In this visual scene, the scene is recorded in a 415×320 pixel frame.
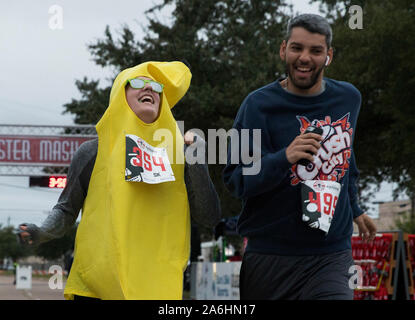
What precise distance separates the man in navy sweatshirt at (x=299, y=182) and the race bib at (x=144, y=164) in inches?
16.5

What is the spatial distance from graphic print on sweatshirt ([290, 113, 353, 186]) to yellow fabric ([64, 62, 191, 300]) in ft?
2.45

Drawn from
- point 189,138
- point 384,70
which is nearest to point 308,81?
point 189,138

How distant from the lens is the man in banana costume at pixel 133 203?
12.9 feet

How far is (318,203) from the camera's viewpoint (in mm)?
3537

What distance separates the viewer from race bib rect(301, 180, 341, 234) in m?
3.54

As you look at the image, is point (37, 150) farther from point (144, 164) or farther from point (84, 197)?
point (144, 164)

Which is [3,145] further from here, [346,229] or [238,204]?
[346,229]

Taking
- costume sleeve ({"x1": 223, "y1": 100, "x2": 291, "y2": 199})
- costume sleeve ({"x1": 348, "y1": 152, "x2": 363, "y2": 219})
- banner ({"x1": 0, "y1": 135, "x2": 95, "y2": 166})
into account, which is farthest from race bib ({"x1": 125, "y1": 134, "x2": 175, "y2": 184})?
banner ({"x1": 0, "y1": 135, "x2": 95, "y2": 166})

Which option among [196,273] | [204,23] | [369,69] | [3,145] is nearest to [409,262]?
[369,69]

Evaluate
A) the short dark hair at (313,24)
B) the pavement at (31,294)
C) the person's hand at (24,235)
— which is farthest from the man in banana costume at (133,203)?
the pavement at (31,294)

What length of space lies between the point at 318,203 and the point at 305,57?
689 mm

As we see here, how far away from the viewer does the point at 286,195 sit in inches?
144

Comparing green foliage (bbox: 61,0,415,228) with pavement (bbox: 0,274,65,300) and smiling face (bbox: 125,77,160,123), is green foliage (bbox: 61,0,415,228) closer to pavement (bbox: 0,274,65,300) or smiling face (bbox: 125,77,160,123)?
pavement (bbox: 0,274,65,300)
